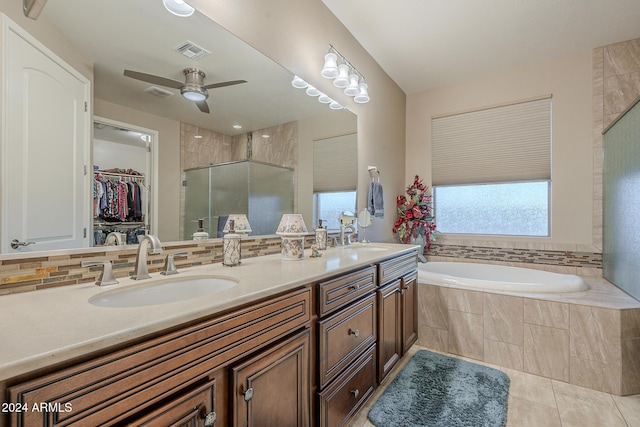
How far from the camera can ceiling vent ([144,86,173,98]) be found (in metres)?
1.20

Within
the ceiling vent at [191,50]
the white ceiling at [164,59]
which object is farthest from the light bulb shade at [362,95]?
the ceiling vent at [191,50]

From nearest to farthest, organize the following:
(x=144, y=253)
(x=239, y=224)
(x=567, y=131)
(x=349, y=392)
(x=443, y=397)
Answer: (x=144, y=253), (x=349, y=392), (x=239, y=224), (x=443, y=397), (x=567, y=131)

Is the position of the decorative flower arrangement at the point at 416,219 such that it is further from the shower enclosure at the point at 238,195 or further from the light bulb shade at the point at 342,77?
the shower enclosure at the point at 238,195

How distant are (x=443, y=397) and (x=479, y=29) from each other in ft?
9.26

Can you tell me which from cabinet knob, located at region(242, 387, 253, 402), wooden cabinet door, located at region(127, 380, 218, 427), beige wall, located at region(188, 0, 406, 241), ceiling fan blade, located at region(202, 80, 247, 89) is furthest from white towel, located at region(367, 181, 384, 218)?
wooden cabinet door, located at region(127, 380, 218, 427)

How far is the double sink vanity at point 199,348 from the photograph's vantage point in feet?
1.74

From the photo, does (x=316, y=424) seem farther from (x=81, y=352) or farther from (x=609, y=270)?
(x=609, y=270)

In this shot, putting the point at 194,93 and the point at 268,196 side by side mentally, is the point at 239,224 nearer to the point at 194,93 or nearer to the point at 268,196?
the point at 268,196

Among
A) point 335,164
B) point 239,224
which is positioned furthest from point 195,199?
point 335,164

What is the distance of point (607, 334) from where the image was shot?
191 cm

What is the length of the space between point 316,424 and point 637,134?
8.82 ft

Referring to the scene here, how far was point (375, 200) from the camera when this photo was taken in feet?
9.04

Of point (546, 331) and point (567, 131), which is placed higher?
point (567, 131)

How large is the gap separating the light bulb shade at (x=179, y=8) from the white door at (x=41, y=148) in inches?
18.8
